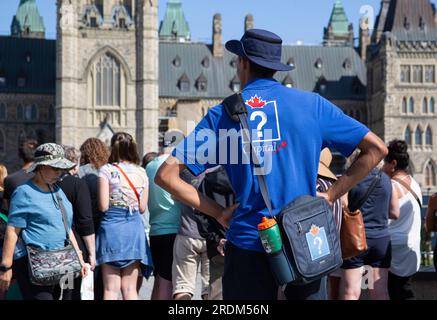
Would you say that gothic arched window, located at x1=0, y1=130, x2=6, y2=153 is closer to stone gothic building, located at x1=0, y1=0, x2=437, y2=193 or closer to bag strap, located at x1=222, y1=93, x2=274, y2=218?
stone gothic building, located at x1=0, y1=0, x2=437, y2=193

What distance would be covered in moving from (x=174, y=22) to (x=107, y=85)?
31.4 meters

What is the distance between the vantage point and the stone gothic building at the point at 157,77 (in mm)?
55688

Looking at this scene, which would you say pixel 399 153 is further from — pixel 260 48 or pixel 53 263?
pixel 260 48

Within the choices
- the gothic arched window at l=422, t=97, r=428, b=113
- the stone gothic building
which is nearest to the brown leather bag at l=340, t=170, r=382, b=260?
the stone gothic building

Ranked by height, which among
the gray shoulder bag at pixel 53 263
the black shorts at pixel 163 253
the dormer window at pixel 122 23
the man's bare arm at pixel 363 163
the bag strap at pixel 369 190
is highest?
the dormer window at pixel 122 23

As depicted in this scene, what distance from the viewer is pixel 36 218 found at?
677 cm

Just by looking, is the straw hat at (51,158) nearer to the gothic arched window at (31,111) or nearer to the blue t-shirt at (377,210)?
the blue t-shirt at (377,210)

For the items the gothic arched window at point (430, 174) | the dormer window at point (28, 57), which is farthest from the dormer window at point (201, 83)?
the gothic arched window at point (430, 174)

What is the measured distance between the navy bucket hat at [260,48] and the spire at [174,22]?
80.6 m

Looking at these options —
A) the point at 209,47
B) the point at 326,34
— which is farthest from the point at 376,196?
the point at 326,34

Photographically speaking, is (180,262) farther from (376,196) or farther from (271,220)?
(271,220)

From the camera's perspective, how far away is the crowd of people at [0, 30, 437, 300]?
468 cm

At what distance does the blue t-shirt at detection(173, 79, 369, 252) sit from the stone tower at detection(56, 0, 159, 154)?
50274mm

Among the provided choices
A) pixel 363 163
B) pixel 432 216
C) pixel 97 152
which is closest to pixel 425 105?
pixel 97 152
